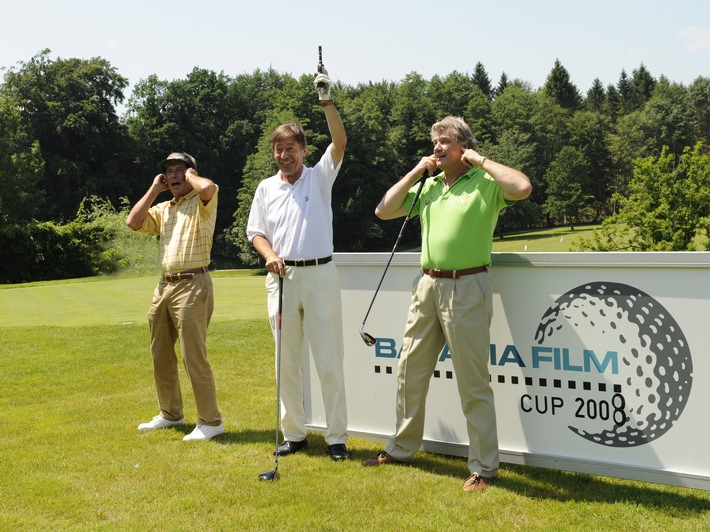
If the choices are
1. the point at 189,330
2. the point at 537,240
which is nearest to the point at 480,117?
the point at 537,240

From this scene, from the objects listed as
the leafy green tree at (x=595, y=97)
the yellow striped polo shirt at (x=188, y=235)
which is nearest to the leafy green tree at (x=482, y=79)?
the leafy green tree at (x=595, y=97)

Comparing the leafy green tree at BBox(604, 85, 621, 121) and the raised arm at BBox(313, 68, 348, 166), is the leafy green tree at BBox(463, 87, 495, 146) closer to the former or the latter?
the leafy green tree at BBox(604, 85, 621, 121)

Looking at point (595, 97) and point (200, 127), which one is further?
point (595, 97)

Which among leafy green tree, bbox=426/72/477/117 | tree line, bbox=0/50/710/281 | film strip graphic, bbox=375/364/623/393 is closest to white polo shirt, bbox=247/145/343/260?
film strip graphic, bbox=375/364/623/393

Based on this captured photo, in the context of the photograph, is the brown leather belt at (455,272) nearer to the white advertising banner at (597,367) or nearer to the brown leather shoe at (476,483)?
the white advertising banner at (597,367)

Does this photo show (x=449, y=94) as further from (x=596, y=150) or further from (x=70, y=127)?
(x=70, y=127)

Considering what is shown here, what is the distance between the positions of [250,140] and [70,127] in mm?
17600

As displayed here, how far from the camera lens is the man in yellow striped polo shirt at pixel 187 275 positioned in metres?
5.76

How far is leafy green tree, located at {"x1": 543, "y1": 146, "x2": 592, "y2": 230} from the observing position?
7412 centimetres

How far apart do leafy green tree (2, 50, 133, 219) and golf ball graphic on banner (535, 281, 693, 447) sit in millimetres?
52866

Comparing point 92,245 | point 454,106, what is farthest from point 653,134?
point 92,245

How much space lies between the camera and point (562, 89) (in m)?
108

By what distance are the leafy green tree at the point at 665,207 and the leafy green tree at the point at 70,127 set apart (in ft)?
143

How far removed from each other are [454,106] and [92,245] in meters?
51.4
